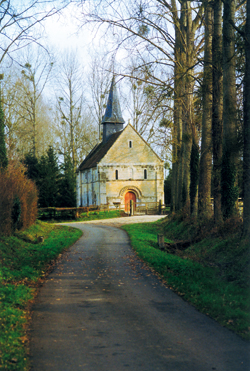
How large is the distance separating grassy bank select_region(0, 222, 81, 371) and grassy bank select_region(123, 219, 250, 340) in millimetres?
3445

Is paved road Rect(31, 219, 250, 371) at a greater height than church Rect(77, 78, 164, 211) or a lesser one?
lesser

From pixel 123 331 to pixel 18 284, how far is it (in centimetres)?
399

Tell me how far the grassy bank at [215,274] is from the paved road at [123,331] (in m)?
0.34

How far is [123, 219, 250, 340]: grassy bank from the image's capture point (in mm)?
6853

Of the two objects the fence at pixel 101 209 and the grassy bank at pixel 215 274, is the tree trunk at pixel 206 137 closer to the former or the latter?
the grassy bank at pixel 215 274

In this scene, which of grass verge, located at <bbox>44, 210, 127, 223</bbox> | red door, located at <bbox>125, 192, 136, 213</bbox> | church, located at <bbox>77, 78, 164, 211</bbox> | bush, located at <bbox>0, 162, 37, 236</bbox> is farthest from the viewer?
red door, located at <bbox>125, 192, 136, 213</bbox>

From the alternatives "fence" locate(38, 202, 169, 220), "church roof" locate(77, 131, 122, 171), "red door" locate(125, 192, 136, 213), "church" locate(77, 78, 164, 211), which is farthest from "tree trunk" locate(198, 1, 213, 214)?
"church roof" locate(77, 131, 122, 171)

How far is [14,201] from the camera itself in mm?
16422

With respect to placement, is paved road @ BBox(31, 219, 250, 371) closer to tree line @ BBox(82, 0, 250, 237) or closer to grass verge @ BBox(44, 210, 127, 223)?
tree line @ BBox(82, 0, 250, 237)

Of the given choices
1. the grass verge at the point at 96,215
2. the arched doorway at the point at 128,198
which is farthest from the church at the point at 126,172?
the grass verge at the point at 96,215

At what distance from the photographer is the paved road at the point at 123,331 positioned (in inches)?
194

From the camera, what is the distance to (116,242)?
18.3 meters

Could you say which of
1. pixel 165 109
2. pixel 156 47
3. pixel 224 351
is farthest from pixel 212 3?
pixel 224 351

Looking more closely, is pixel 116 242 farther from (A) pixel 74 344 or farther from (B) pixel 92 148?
A: (B) pixel 92 148
